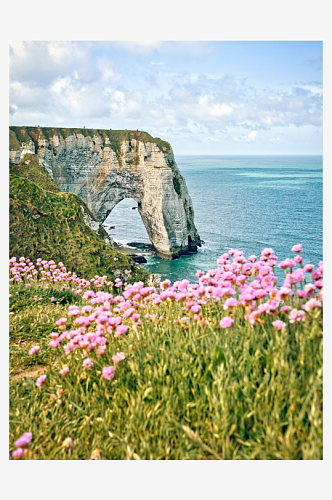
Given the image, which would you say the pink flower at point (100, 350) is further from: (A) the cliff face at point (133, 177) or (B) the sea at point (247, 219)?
(A) the cliff face at point (133, 177)

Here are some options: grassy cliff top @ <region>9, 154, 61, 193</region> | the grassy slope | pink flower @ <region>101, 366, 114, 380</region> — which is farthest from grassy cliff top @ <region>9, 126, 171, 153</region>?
pink flower @ <region>101, 366, 114, 380</region>

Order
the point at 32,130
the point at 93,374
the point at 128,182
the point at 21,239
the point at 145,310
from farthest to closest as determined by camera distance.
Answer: the point at 128,182, the point at 32,130, the point at 21,239, the point at 145,310, the point at 93,374

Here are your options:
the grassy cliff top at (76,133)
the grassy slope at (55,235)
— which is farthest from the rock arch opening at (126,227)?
the grassy slope at (55,235)

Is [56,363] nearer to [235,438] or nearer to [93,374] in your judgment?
[93,374]

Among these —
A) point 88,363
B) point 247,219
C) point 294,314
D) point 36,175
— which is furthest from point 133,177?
point 294,314

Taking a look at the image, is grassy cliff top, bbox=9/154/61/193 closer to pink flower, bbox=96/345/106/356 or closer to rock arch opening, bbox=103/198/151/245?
pink flower, bbox=96/345/106/356
